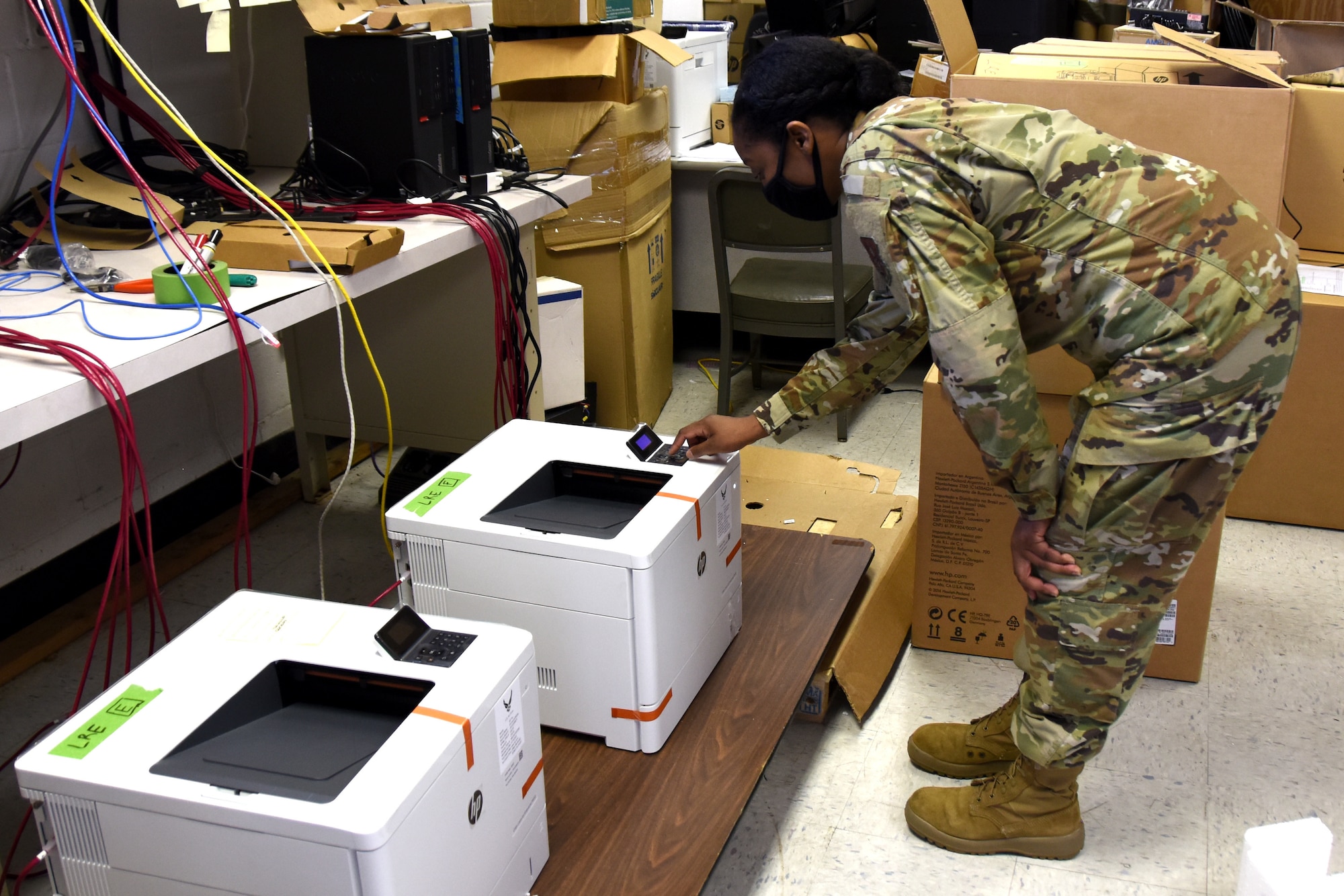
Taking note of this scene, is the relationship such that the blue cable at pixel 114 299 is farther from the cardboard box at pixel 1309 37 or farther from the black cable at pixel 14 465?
the cardboard box at pixel 1309 37

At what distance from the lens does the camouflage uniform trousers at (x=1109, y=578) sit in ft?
4.69

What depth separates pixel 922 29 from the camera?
12.2ft

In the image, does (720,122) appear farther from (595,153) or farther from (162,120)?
(162,120)

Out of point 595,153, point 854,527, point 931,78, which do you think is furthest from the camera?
point 595,153

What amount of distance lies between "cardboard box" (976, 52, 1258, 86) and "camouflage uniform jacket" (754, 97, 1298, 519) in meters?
0.72

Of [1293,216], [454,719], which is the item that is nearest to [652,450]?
[454,719]

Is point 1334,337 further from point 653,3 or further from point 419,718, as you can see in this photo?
point 419,718

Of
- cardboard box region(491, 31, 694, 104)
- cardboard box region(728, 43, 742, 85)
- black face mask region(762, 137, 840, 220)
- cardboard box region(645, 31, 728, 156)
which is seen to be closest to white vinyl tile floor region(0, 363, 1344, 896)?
black face mask region(762, 137, 840, 220)

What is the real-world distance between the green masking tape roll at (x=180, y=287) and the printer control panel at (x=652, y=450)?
64cm

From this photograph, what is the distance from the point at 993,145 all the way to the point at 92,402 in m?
1.10

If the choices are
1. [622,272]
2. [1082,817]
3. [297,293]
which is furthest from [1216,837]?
[622,272]

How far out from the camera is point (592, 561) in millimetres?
1516

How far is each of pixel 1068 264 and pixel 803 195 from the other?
0.34 m

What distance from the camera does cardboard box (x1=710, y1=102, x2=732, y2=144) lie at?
11.8 ft
